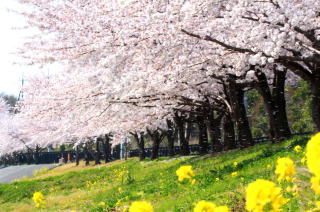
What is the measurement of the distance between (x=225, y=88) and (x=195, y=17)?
29.2ft

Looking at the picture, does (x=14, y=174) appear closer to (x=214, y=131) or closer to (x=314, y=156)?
(x=214, y=131)

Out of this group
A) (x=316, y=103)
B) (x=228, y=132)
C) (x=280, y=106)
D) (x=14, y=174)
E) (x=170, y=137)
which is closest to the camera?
(x=316, y=103)

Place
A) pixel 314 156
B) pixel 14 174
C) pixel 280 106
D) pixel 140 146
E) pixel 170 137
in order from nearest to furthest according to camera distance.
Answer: pixel 314 156, pixel 280 106, pixel 170 137, pixel 140 146, pixel 14 174

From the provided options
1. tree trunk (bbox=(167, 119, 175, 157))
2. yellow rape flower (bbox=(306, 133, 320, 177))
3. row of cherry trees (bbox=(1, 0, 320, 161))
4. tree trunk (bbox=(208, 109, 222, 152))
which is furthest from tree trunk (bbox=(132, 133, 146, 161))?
yellow rape flower (bbox=(306, 133, 320, 177))

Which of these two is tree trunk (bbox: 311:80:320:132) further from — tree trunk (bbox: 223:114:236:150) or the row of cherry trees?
tree trunk (bbox: 223:114:236:150)

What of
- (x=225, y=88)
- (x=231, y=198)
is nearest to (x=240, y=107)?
(x=225, y=88)

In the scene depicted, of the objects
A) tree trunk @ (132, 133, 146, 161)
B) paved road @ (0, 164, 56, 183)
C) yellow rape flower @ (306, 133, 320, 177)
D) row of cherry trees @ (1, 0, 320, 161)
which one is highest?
row of cherry trees @ (1, 0, 320, 161)

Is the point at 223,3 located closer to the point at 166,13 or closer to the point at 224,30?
the point at 224,30

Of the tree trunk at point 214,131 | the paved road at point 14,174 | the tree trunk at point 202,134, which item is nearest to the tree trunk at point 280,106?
the tree trunk at point 214,131

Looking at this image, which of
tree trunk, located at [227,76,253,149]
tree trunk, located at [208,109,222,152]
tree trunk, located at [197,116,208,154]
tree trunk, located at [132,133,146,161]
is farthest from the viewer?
tree trunk, located at [132,133,146,161]

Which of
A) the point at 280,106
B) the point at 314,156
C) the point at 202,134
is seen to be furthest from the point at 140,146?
the point at 314,156

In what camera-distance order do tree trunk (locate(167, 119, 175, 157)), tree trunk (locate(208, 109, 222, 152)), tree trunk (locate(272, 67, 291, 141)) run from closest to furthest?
1. tree trunk (locate(272, 67, 291, 141))
2. tree trunk (locate(208, 109, 222, 152))
3. tree trunk (locate(167, 119, 175, 157))

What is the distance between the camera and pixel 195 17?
9.38 m

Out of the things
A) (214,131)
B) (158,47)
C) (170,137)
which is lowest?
(214,131)
